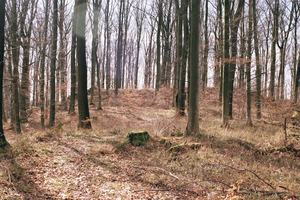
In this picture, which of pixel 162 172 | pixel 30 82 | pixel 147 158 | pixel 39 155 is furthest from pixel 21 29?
pixel 162 172

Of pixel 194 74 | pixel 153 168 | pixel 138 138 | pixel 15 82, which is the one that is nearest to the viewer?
pixel 153 168

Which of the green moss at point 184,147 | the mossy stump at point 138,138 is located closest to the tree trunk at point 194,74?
the green moss at point 184,147

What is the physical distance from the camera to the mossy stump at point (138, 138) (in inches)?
272

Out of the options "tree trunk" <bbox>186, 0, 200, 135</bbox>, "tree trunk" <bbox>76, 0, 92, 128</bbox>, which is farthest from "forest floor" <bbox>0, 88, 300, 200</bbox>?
"tree trunk" <bbox>76, 0, 92, 128</bbox>

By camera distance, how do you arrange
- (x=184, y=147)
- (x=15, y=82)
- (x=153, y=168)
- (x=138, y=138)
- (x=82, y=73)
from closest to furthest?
(x=153, y=168)
(x=184, y=147)
(x=138, y=138)
(x=82, y=73)
(x=15, y=82)

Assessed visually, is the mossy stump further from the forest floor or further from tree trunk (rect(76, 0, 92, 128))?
tree trunk (rect(76, 0, 92, 128))

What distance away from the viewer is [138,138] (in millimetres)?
7059

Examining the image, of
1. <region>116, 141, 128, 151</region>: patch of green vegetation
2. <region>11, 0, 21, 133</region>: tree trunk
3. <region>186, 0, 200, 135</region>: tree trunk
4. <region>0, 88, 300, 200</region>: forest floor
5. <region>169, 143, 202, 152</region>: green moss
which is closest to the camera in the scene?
<region>0, 88, 300, 200</region>: forest floor

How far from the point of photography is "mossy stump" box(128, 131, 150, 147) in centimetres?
691

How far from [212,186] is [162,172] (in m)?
1.31

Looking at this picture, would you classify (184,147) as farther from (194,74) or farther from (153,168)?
(194,74)

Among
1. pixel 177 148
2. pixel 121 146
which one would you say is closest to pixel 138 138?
pixel 121 146

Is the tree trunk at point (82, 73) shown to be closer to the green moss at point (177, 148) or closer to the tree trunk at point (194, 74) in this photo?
the green moss at point (177, 148)

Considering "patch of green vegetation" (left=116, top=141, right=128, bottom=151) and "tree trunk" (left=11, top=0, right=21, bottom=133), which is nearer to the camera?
"patch of green vegetation" (left=116, top=141, right=128, bottom=151)
